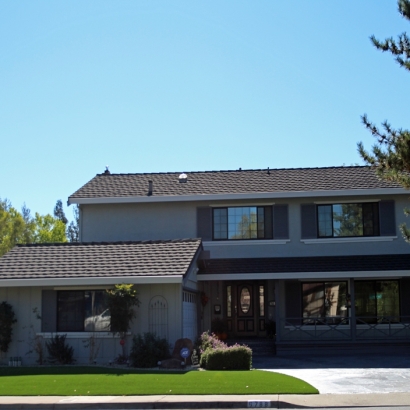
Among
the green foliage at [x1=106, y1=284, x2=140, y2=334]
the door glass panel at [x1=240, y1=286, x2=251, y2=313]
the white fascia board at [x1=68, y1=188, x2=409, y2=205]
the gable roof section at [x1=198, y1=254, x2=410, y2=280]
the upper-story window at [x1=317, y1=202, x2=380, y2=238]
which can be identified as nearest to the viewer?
the green foliage at [x1=106, y1=284, x2=140, y2=334]

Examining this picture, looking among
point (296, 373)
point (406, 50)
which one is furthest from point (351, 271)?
point (406, 50)

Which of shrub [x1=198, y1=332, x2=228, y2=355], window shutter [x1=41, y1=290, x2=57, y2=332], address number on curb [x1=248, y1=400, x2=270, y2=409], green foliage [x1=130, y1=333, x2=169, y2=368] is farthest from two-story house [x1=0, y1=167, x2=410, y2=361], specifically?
address number on curb [x1=248, y1=400, x2=270, y2=409]

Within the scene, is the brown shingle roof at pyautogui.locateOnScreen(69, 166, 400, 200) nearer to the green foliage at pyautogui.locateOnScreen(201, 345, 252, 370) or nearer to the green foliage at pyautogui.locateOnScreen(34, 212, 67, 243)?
the green foliage at pyautogui.locateOnScreen(201, 345, 252, 370)

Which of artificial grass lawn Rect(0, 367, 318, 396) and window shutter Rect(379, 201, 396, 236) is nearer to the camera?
artificial grass lawn Rect(0, 367, 318, 396)

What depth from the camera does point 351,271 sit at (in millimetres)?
25031

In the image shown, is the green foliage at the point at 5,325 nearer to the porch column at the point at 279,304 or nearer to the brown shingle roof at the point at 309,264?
the brown shingle roof at the point at 309,264

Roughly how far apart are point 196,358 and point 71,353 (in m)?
→ 3.91

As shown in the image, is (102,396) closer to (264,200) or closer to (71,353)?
(71,353)

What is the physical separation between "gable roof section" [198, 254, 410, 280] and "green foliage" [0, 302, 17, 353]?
687 cm

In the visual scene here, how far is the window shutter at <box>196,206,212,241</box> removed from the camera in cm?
2745

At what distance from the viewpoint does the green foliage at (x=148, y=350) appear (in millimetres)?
20250

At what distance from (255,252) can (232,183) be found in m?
3.14

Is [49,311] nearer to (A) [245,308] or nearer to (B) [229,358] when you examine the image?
(B) [229,358]

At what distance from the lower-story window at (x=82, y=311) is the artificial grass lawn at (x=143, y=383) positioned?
112 inches
